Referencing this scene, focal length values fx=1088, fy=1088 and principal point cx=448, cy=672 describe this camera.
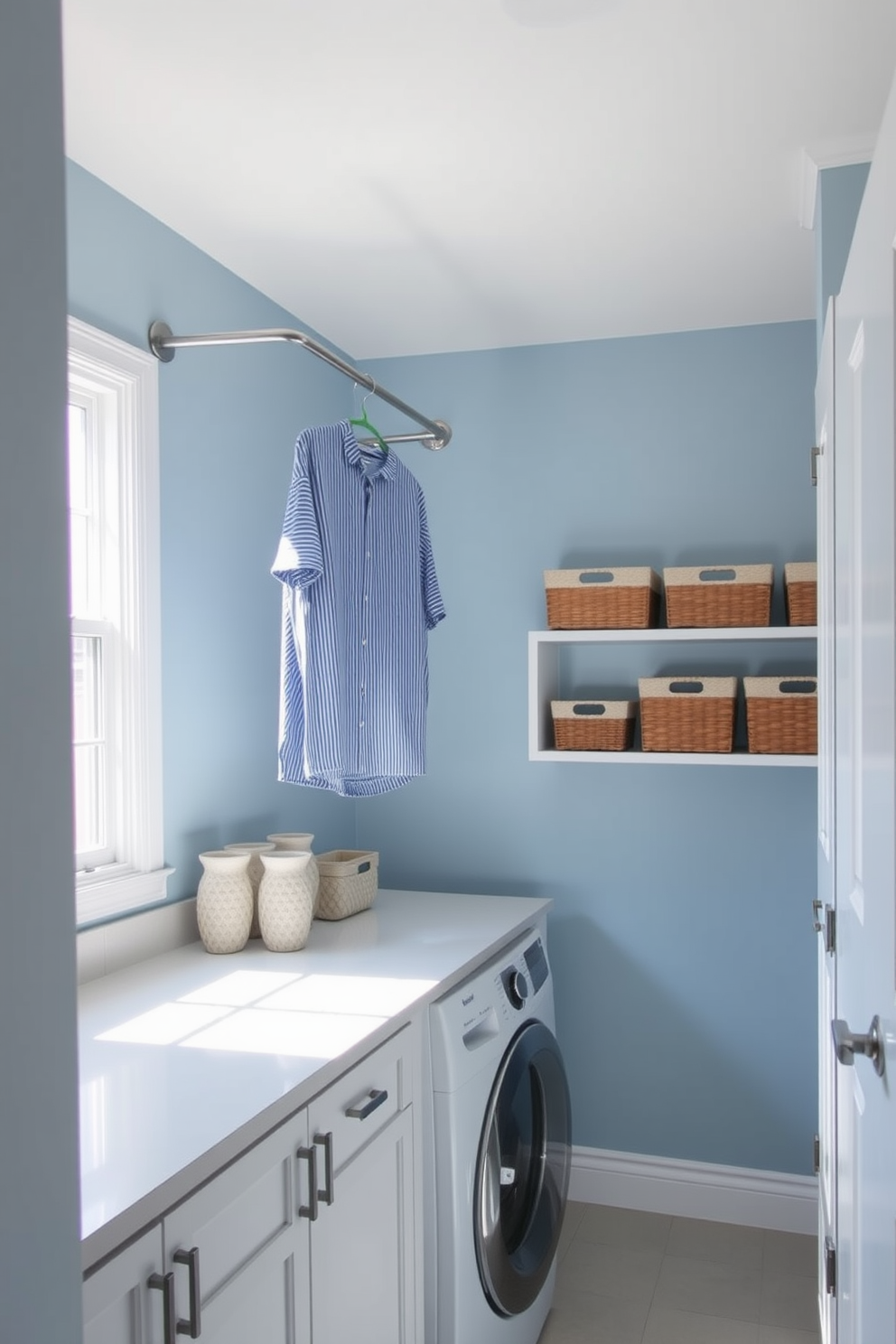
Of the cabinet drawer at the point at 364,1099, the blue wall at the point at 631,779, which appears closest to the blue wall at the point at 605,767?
the blue wall at the point at 631,779

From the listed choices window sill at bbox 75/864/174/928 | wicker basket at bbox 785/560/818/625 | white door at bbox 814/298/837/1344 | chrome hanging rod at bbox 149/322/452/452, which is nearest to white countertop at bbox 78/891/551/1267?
window sill at bbox 75/864/174/928

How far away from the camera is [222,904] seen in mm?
2408

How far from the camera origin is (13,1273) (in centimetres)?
74

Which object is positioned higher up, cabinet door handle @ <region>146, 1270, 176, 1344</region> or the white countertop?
the white countertop

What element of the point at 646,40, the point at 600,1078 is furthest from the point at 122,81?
the point at 600,1078

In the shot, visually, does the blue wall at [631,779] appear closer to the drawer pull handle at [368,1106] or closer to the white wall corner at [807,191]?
the white wall corner at [807,191]

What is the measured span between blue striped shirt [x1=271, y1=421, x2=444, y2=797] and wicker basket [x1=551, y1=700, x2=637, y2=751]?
0.44 m

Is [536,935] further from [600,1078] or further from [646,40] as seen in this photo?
[646,40]

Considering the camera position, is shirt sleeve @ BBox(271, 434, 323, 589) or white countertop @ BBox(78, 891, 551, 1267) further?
shirt sleeve @ BBox(271, 434, 323, 589)

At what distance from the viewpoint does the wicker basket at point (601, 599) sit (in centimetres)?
298

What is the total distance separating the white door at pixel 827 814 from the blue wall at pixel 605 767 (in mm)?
778

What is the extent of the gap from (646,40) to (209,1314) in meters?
1.95

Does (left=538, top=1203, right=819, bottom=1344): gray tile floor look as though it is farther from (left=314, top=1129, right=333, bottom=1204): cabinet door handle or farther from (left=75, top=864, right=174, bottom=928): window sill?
(left=75, top=864, right=174, bottom=928): window sill

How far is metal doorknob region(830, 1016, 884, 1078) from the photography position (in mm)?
1085
